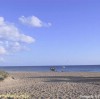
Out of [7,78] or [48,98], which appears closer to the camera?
[48,98]

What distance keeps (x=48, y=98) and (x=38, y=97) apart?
0.74 meters

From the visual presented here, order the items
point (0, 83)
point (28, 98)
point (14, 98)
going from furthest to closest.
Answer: point (0, 83), point (28, 98), point (14, 98)

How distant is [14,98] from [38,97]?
1.94 meters

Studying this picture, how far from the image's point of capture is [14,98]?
1422 cm

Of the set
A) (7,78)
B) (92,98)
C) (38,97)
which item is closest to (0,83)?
(7,78)

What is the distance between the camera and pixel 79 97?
1537 cm

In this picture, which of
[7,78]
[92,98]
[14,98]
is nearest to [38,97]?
[14,98]

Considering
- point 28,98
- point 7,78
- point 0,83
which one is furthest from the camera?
point 7,78

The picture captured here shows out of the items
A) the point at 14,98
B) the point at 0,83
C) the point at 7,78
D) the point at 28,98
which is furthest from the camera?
the point at 7,78

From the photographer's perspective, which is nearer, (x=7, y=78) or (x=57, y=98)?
(x=57, y=98)

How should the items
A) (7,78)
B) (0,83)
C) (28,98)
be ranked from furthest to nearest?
(7,78) < (0,83) < (28,98)

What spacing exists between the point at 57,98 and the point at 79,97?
42.9 inches

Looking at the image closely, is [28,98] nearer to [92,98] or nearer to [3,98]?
[3,98]

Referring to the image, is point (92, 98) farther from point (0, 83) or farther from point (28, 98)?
point (0, 83)
